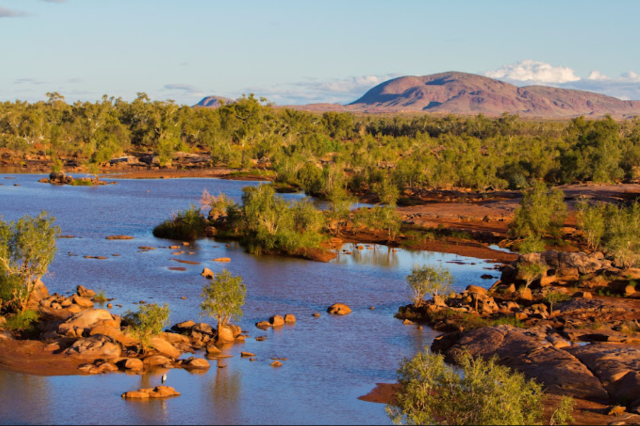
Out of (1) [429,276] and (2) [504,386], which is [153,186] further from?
(2) [504,386]

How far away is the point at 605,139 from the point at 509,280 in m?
73.5

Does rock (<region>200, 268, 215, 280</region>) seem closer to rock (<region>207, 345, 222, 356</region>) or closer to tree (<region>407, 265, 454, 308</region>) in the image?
tree (<region>407, 265, 454, 308</region>)

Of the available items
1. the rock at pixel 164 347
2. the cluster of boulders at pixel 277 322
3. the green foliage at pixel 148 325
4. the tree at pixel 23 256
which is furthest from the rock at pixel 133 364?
the tree at pixel 23 256

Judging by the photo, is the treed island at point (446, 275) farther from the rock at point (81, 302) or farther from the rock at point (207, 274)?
the rock at point (207, 274)

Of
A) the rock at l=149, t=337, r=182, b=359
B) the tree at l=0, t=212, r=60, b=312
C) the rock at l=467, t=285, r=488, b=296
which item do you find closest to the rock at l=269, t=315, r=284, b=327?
the rock at l=149, t=337, r=182, b=359

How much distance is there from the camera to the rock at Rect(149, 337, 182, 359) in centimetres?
2497

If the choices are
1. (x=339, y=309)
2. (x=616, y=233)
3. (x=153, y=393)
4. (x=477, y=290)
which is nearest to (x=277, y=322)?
(x=339, y=309)

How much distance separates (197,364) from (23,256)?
1036 centimetres

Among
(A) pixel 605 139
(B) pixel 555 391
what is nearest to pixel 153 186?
(A) pixel 605 139

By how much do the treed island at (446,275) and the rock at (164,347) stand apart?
6 centimetres

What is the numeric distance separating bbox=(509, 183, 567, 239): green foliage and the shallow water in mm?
7223

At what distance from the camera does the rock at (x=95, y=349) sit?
80.5ft

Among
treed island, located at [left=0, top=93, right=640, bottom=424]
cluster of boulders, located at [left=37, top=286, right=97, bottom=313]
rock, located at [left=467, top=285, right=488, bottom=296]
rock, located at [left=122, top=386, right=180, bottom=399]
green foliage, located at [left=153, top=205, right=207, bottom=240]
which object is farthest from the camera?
green foliage, located at [left=153, top=205, right=207, bottom=240]

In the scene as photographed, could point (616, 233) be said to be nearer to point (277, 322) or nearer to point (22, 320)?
point (277, 322)
